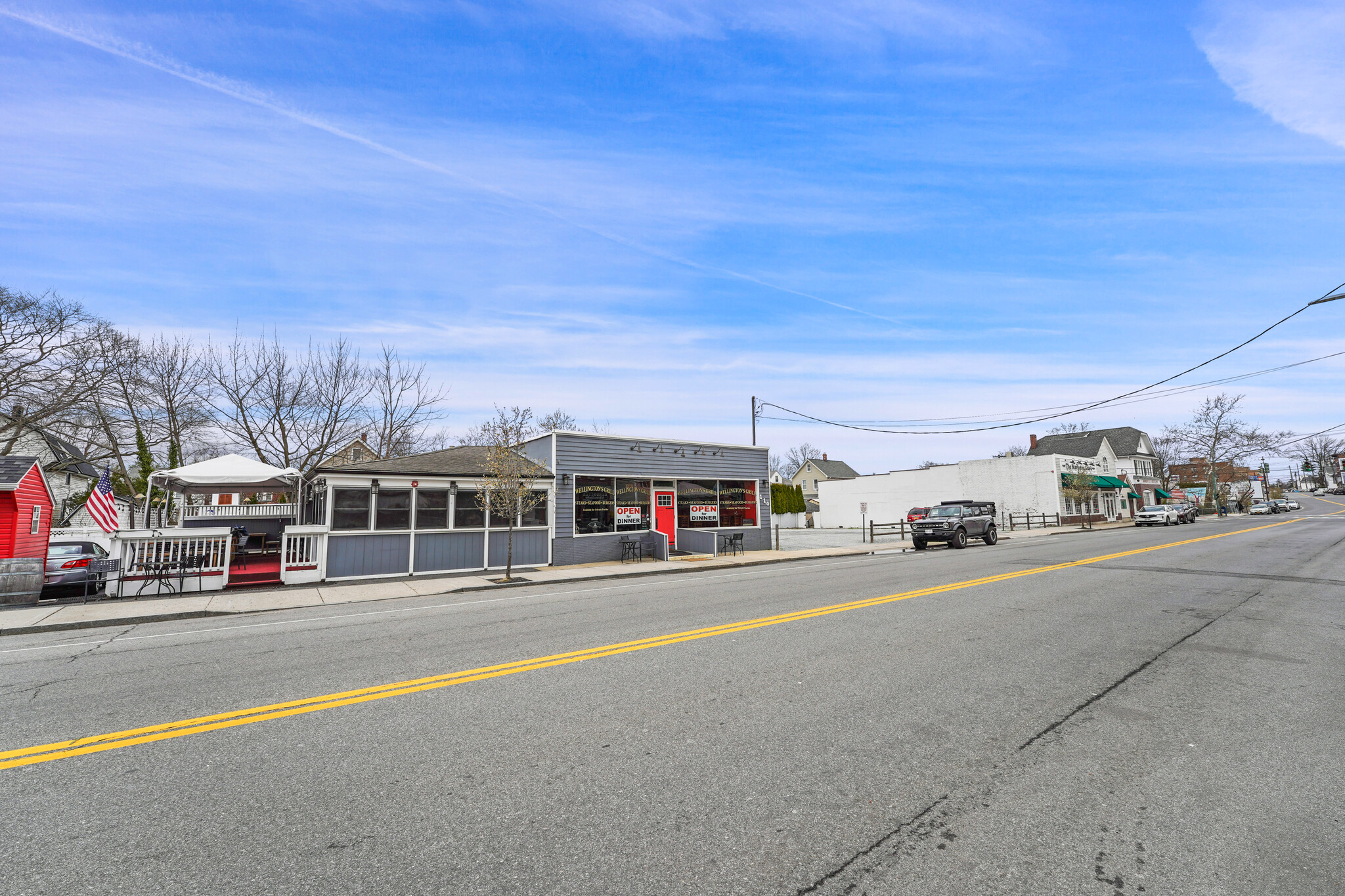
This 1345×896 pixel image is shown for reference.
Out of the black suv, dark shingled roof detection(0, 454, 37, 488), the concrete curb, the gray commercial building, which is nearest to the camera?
the concrete curb

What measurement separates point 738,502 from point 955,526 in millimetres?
8629

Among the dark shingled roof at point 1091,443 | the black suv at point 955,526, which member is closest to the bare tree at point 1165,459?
the dark shingled roof at point 1091,443

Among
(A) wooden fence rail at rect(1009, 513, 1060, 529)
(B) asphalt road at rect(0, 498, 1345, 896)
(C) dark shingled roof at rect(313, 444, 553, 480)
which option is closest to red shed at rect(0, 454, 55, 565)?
(C) dark shingled roof at rect(313, 444, 553, 480)

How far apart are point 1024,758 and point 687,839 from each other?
2422 millimetres

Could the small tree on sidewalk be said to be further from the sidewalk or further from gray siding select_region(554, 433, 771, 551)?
the sidewalk

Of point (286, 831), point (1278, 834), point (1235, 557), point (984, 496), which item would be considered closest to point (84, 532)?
point (286, 831)

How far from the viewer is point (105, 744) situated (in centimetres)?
456

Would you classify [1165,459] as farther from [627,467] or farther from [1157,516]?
[627,467]

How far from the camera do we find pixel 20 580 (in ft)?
38.4

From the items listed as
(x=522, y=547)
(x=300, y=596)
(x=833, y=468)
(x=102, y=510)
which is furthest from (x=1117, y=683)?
(x=833, y=468)

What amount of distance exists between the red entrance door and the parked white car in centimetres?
3642

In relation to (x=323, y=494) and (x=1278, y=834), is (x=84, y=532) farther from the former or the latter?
(x=1278, y=834)

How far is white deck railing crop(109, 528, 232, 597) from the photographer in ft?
42.1

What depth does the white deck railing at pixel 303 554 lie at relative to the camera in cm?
1477
